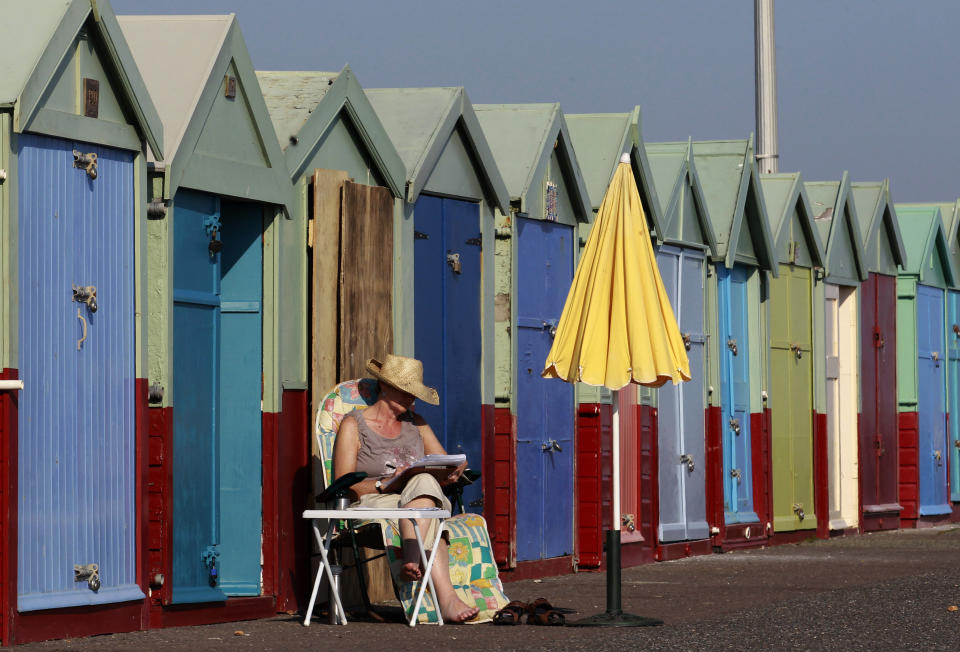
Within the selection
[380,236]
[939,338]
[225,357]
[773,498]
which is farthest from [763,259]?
[225,357]

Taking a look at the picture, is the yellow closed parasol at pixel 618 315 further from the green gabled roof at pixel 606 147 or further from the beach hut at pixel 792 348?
the beach hut at pixel 792 348

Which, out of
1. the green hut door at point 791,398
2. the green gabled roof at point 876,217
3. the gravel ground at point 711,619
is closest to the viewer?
the gravel ground at point 711,619

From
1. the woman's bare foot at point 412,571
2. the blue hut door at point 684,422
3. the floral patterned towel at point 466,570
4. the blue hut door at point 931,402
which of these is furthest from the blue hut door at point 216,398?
the blue hut door at point 931,402

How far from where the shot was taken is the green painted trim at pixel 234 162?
9.61m

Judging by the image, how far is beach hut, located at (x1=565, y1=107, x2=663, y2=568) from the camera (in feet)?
47.3

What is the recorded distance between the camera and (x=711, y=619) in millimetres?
9852

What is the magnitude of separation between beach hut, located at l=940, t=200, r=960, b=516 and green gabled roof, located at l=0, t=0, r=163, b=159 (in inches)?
641

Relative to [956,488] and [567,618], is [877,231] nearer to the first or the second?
[956,488]

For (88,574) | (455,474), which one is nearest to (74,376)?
(88,574)

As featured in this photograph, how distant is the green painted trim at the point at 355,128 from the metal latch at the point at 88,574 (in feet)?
9.38

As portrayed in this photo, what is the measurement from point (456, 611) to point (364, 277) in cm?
242

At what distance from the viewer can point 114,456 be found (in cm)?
899

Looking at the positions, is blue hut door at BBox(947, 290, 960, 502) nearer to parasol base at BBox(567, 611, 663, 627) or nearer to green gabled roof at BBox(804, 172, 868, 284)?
green gabled roof at BBox(804, 172, 868, 284)

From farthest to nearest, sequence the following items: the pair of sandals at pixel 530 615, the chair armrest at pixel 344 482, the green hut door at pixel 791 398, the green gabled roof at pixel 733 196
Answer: the green hut door at pixel 791 398 → the green gabled roof at pixel 733 196 → the pair of sandals at pixel 530 615 → the chair armrest at pixel 344 482
